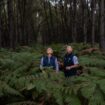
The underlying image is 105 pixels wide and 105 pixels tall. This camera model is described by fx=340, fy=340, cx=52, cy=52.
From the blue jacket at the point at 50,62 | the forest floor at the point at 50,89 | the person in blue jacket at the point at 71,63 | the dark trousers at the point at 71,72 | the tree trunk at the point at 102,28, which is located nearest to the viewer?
the forest floor at the point at 50,89

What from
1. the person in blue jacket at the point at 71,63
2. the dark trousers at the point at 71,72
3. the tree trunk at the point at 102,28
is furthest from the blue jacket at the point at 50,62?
the tree trunk at the point at 102,28

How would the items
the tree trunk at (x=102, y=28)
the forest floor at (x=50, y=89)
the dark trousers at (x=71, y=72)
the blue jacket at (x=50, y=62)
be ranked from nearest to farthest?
the forest floor at (x=50, y=89) → the blue jacket at (x=50, y=62) → the dark trousers at (x=71, y=72) → the tree trunk at (x=102, y=28)

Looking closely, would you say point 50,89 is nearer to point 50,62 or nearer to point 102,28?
point 50,62

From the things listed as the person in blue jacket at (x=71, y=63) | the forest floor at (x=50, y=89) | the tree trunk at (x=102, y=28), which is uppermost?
the tree trunk at (x=102, y=28)

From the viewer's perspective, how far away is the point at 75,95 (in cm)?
741

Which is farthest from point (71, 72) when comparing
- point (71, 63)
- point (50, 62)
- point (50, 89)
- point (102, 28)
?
point (102, 28)

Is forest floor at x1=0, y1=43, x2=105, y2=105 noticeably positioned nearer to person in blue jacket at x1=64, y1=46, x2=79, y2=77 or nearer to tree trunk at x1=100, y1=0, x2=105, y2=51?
person in blue jacket at x1=64, y1=46, x2=79, y2=77

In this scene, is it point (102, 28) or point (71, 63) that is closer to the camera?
point (71, 63)

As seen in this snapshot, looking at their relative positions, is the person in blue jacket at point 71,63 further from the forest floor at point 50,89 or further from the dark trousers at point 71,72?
the forest floor at point 50,89

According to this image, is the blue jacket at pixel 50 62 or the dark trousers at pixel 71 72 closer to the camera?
the blue jacket at pixel 50 62

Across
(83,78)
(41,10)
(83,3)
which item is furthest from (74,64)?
(41,10)

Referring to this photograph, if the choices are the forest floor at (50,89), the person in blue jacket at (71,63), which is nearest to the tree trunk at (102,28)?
the person in blue jacket at (71,63)

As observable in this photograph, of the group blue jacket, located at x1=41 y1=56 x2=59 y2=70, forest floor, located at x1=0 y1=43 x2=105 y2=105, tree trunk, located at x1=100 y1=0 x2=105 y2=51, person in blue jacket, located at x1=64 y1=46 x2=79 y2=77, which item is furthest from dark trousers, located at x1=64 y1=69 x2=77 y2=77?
tree trunk, located at x1=100 y1=0 x2=105 y2=51

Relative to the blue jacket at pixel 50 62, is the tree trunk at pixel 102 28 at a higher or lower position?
higher
